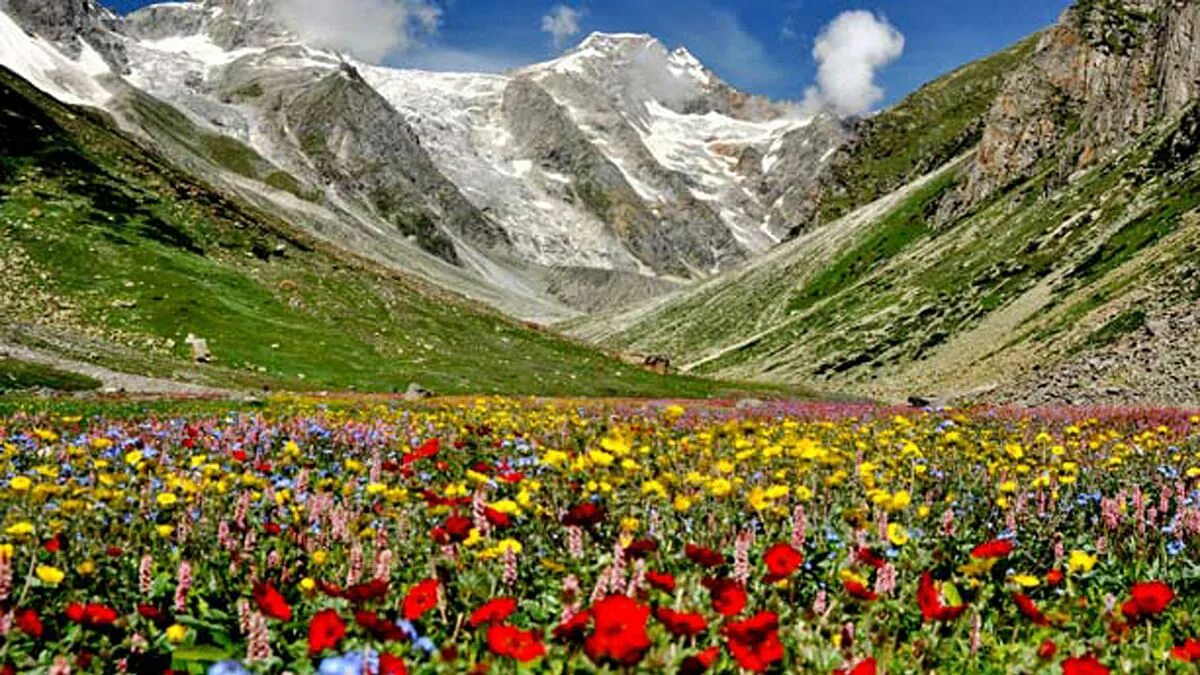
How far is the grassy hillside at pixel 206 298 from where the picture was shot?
5228 cm

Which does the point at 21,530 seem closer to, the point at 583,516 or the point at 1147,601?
the point at 583,516

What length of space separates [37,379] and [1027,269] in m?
91.5

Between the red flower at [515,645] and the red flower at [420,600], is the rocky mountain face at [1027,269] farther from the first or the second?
the red flower at [515,645]

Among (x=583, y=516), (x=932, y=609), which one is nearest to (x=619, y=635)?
(x=932, y=609)

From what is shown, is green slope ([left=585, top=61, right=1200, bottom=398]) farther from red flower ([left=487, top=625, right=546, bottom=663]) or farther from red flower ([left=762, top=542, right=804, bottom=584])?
red flower ([left=487, top=625, right=546, bottom=663])

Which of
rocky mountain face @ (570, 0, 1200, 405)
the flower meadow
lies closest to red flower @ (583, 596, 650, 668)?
the flower meadow

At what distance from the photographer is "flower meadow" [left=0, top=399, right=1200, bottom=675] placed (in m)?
4.17

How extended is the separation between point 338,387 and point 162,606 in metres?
45.9

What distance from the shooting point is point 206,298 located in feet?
195

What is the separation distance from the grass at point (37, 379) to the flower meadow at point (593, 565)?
1023 inches

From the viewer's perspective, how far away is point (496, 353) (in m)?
68.6

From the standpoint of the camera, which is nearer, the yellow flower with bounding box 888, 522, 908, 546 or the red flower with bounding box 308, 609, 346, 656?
the red flower with bounding box 308, 609, 346, 656

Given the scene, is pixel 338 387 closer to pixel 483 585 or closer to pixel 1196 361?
pixel 1196 361

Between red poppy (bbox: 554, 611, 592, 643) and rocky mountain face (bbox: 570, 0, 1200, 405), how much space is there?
41.0 meters
